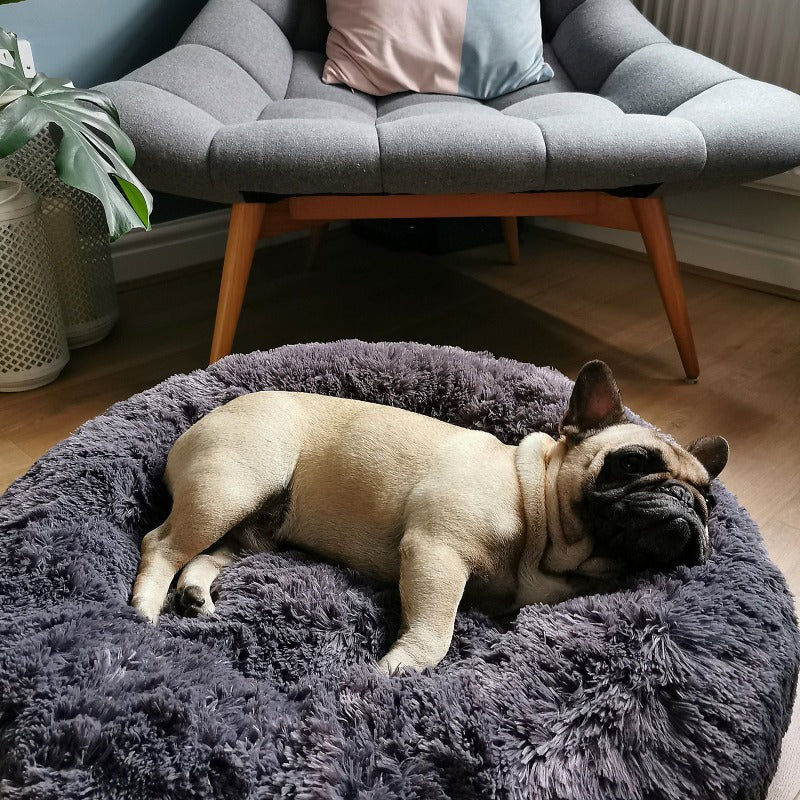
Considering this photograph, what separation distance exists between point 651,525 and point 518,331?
1252 millimetres

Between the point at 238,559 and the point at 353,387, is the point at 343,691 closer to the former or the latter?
the point at 238,559

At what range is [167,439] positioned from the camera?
1391mm

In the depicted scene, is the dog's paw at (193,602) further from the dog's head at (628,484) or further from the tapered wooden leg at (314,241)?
the tapered wooden leg at (314,241)

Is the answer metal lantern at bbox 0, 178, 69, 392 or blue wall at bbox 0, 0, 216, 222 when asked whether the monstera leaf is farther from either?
blue wall at bbox 0, 0, 216, 222

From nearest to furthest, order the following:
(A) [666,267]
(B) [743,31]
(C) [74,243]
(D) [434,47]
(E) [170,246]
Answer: (A) [666,267], (C) [74,243], (D) [434,47], (B) [743,31], (E) [170,246]

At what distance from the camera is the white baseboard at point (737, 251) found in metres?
2.48

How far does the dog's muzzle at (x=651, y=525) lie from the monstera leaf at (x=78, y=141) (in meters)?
0.86

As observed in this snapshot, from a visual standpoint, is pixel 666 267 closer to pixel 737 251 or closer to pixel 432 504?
pixel 737 251

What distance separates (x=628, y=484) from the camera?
3.59 ft

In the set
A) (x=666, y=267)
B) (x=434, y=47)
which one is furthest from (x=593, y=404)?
(x=434, y=47)

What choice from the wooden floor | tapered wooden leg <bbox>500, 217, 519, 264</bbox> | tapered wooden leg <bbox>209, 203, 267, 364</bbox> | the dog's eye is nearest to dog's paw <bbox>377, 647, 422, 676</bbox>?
the dog's eye

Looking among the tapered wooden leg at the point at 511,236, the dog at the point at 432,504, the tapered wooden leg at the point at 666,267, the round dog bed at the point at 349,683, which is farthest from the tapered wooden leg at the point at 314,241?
the round dog bed at the point at 349,683

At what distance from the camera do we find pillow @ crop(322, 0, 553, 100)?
2.20 m

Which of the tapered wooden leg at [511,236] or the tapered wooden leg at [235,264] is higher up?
the tapered wooden leg at [235,264]
